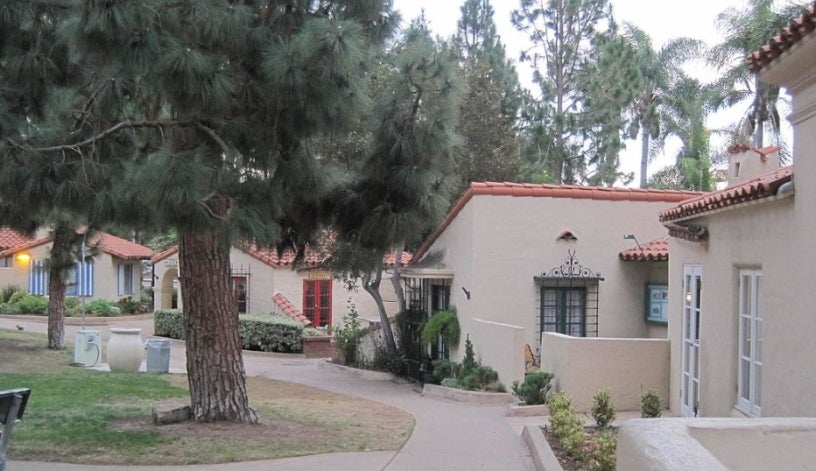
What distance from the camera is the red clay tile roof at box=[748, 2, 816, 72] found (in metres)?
6.52

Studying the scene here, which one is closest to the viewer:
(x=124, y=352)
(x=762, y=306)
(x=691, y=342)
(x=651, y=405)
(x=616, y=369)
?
(x=762, y=306)

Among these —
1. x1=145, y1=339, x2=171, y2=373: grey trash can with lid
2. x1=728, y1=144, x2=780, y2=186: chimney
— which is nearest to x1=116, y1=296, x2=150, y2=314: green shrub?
x1=145, y1=339, x2=171, y2=373: grey trash can with lid

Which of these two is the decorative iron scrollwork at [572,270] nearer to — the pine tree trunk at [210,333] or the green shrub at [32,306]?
the pine tree trunk at [210,333]

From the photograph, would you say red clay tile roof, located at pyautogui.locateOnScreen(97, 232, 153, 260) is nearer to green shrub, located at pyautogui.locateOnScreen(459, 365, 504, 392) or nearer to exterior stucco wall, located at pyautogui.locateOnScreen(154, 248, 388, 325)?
exterior stucco wall, located at pyautogui.locateOnScreen(154, 248, 388, 325)

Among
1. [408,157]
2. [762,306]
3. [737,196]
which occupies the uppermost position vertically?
[408,157]

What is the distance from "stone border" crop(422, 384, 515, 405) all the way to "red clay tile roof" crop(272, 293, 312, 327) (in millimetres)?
12642

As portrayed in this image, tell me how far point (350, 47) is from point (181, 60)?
1.57m

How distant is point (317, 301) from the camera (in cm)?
3134

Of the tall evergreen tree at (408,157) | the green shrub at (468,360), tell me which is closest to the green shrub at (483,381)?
the green shrub at (468,360)

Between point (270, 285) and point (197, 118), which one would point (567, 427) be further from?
point (270, 285)

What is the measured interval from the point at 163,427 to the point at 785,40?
7540mm

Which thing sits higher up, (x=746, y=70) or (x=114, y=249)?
(x=746, y=70)

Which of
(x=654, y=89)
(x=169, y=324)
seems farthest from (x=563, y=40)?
(x=169, y=324)

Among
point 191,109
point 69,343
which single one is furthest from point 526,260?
point 69,343
